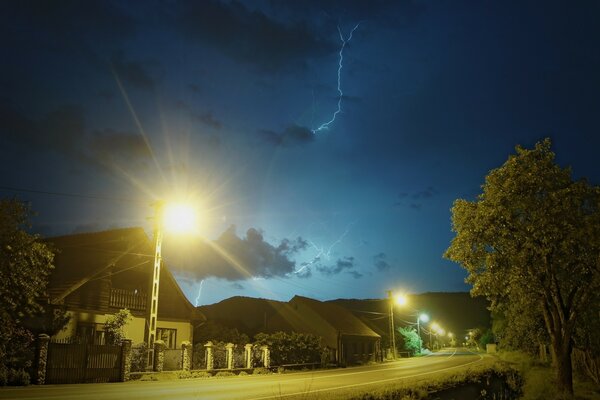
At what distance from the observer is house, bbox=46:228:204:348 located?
28.8 meters

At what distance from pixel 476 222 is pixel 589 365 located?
551 inches

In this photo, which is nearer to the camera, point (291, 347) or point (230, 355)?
point (230, 355)

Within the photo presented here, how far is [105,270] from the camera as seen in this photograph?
3161cm

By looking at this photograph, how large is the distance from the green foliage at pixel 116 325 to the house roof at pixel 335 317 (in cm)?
2770

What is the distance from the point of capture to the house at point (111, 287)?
28.8 metres

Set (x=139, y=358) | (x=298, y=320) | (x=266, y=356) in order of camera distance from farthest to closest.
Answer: (x=298, y=320) → (x=266, y=356) → (x=139, y=358)

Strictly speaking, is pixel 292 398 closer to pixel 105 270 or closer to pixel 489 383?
pixel 489 383

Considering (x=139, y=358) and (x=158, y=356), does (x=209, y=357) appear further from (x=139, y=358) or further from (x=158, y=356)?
(x=139, y=358)

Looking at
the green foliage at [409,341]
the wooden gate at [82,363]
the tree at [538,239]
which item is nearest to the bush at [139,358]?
the wooden gate at [82,363]

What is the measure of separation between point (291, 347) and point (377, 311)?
6566 centimetres

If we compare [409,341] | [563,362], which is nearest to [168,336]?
[563,362]

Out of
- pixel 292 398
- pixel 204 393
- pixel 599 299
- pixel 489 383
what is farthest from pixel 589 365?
pixel 204 393

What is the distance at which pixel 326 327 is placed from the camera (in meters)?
52.8

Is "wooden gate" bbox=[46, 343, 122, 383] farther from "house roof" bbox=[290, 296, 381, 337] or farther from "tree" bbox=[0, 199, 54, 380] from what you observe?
"house roof" bbox=[290, 296, 381, 337]
